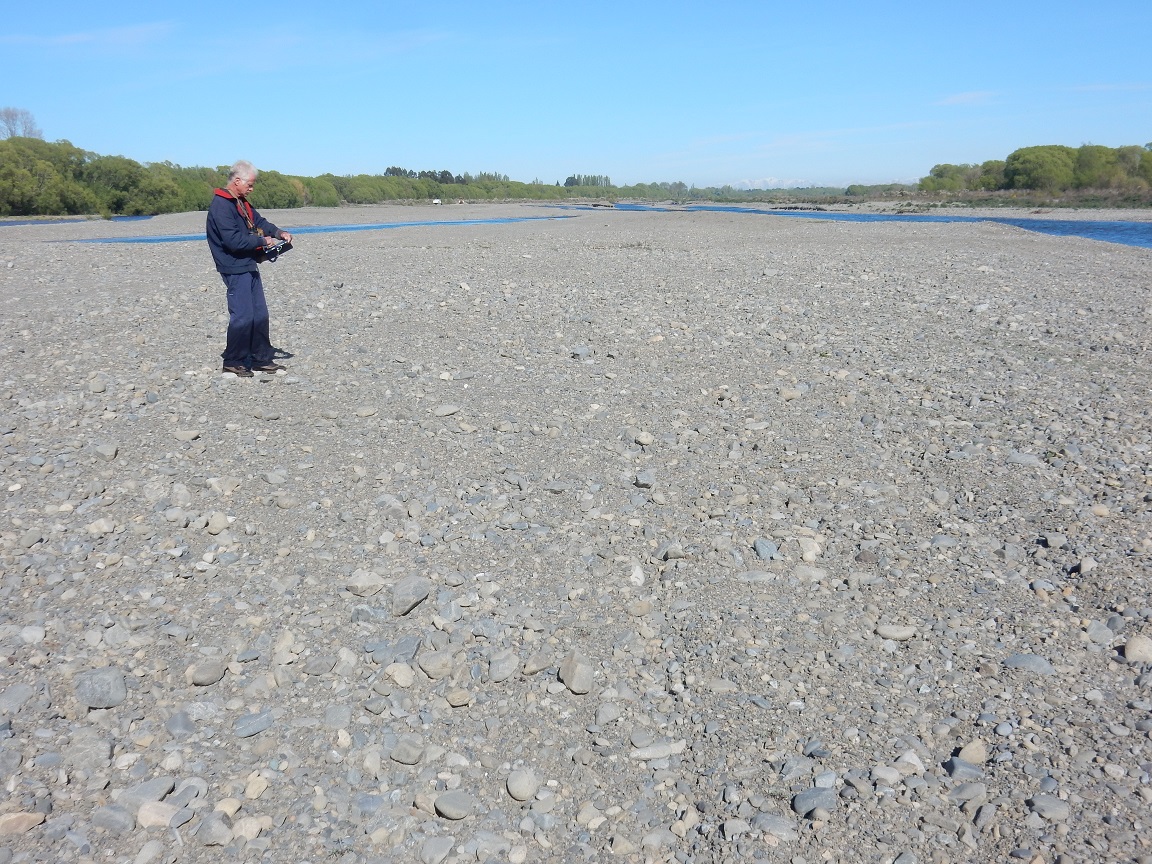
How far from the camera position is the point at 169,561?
5199 millimetres

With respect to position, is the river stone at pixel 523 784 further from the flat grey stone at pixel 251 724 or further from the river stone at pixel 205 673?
the river stone at pixel 205 673

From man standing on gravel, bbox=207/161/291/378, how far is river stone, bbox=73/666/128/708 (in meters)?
4.81

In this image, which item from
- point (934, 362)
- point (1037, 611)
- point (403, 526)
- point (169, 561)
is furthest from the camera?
point (934, 362)

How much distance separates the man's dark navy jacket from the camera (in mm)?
8180

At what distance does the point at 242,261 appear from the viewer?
27.6 feet

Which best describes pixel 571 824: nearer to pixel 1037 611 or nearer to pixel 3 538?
pixel 1037 611

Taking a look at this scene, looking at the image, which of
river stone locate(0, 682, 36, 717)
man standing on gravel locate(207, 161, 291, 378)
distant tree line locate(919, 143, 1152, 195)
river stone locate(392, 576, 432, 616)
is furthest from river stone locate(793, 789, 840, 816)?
distant tree line locate(919, 143, 1152, 195)

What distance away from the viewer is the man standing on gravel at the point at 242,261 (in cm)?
819

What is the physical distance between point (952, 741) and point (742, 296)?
397 inches

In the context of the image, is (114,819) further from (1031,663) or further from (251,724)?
(1031,663)

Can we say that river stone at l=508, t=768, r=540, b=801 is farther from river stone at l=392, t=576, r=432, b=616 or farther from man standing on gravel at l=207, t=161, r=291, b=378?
man standing on gravel at l=207, t=161, r=291, b=378

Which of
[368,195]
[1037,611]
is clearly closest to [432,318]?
[1037,611]

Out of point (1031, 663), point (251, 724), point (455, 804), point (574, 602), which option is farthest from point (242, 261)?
point (1031, 663)

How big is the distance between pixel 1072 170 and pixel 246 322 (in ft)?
297
